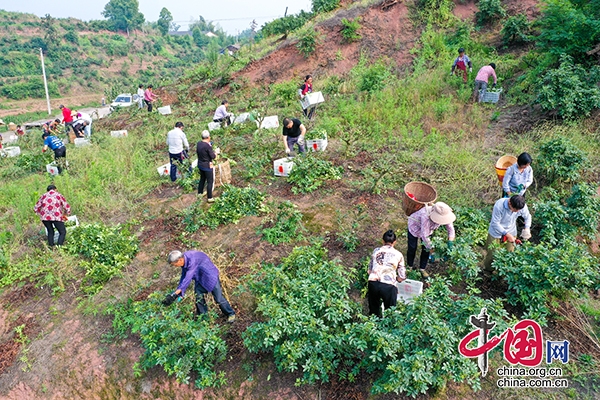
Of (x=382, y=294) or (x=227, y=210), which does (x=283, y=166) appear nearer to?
(x=227, y=210)

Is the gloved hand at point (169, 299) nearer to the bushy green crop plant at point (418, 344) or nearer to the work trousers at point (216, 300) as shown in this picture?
the work trousers at point (216, 300)

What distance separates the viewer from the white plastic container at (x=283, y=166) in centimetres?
785

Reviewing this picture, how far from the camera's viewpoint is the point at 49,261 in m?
6.07

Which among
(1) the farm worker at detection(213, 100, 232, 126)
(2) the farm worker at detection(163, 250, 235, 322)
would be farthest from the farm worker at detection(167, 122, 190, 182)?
(2) the farm worker at detection(163, 250, 235, 322)

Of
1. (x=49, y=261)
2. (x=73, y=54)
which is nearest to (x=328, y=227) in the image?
(x=49, y=261)

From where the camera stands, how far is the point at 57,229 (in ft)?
21.5

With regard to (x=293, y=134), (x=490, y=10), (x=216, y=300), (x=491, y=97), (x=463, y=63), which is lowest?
(x=216, y=300)

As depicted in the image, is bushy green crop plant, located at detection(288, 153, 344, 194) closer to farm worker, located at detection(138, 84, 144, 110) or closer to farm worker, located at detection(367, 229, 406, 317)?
farm worker, located at detection(367, 229, 406, 317)

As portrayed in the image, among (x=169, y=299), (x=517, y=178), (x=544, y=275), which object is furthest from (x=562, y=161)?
(x=169, y=299)

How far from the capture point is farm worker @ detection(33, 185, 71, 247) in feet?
20.7

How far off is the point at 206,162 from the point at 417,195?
145 inches

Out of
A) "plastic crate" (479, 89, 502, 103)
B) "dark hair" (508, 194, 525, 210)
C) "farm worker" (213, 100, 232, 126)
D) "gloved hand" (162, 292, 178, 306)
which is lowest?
"gloved hand" (162, 292, 178, 306)

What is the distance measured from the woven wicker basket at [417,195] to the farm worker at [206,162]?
343cm

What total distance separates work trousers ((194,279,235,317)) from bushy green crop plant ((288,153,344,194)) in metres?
3.14
